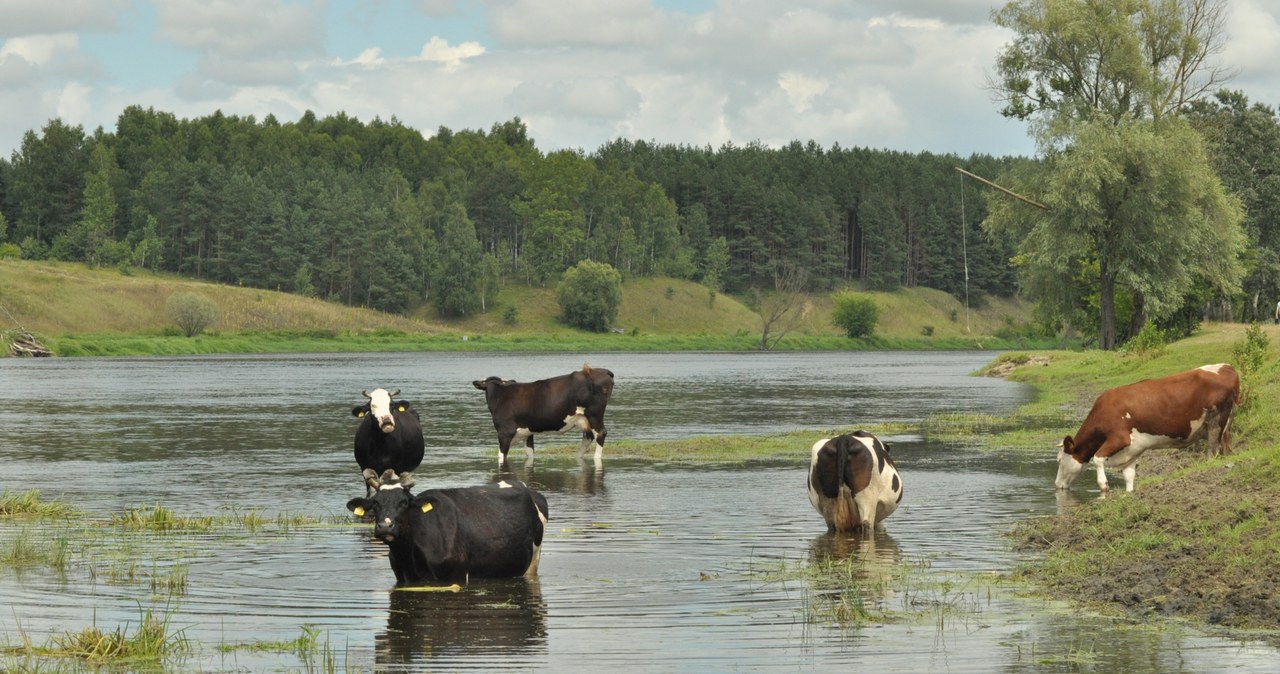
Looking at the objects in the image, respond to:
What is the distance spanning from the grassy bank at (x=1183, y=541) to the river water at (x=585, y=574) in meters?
0.52

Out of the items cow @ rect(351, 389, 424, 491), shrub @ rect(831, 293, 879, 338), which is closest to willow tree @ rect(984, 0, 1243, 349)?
cow @ rect(351, 389, 424, 491)

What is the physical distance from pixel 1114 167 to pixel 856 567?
48124 mm

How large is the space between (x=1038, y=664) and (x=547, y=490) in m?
13.1

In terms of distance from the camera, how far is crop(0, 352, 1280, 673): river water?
10609mm

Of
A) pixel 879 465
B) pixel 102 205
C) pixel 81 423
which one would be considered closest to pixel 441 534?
pixel 879 465

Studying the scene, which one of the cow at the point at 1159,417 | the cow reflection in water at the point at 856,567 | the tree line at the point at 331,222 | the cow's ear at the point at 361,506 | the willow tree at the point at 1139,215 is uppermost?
the tree line at the point at 331,222

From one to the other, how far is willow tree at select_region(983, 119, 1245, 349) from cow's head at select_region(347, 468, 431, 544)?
49645 millimetres

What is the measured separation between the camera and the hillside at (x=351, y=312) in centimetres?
11794

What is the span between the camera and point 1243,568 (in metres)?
11.8

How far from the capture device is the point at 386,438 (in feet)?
67.8

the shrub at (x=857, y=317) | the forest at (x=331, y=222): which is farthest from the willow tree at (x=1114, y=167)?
the forest at (x=331, y=222)

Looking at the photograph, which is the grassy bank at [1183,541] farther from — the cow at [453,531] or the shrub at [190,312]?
the shrub at [190,312]

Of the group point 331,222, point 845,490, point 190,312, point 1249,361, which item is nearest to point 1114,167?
point 1249,361

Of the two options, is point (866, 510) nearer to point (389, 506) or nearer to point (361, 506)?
point (389, 506)
